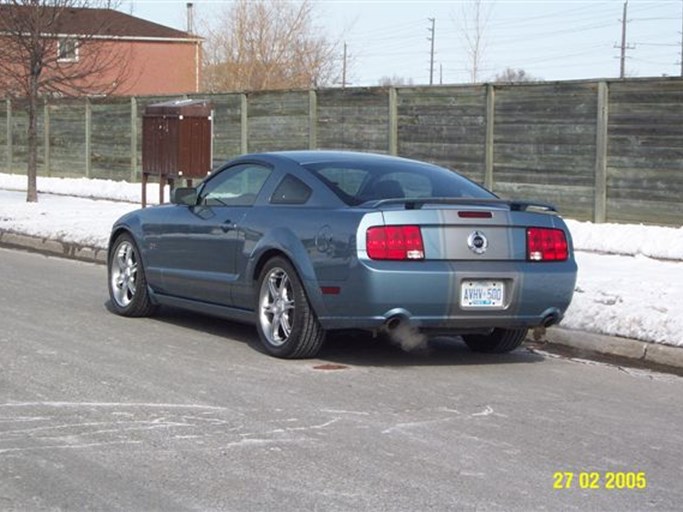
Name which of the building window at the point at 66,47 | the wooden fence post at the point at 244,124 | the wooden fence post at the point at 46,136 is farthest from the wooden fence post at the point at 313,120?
the wooden fence post at the point at 46,136

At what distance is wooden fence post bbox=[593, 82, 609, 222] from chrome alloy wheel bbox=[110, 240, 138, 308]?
9.49 m

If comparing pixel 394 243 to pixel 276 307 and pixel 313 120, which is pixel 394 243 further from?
pixel 313 120

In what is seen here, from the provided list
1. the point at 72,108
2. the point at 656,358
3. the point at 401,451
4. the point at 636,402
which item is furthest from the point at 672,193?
the point at 72,108

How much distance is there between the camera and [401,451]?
20.6 ft

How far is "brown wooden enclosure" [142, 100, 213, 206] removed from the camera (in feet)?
61.2

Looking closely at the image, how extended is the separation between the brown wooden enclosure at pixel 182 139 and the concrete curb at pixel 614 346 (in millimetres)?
9749

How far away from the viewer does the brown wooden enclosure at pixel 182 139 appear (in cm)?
1866

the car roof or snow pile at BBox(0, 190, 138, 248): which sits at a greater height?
the car roof

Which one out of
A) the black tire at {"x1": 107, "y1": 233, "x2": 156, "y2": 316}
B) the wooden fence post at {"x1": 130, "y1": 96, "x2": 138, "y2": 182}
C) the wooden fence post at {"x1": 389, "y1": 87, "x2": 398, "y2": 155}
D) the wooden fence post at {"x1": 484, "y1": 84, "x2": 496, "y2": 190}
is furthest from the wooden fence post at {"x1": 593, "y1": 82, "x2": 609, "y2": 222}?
the wooden fence post at {"x1": 130, "y1": 96, "x2": 138, "y2": 182}

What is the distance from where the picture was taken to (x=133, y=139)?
95.0 feet

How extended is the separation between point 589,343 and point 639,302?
2.86 ft

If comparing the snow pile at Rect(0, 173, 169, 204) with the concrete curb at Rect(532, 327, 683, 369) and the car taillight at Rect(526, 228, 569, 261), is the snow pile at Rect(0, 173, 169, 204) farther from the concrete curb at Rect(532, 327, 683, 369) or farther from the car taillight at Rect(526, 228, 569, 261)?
the car taillight at Rect(526, 228, 569, 261)

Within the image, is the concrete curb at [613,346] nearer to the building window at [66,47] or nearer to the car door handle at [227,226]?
the car door handle at [227,226]

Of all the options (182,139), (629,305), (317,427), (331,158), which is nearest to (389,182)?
(331,158)
